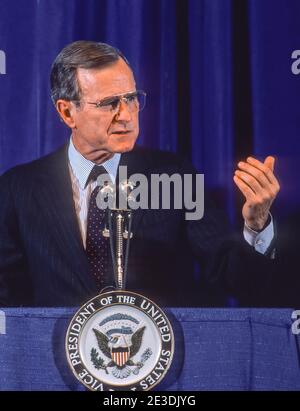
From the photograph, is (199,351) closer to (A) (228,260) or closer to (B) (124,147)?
(A) (228,260)

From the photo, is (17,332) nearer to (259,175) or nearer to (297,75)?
(259,175)

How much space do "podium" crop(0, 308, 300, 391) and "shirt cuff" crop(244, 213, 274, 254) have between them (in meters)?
0.42

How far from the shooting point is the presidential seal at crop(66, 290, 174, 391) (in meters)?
1.48

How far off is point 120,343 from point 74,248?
567 millimetres

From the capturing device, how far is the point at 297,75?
2.37 m

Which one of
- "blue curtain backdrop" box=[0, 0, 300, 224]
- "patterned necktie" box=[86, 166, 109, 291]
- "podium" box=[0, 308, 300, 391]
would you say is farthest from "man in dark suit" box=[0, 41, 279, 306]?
"podium" box=[0, 308, 300, 391]

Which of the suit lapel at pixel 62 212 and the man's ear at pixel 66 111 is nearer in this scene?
the suit lapel at pixel 62 212

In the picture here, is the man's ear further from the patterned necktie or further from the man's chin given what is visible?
the patterned necktie

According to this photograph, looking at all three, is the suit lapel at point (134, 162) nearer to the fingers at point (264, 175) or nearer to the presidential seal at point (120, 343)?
the fingers at point (264, 175)

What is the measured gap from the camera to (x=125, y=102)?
2123 millimetres

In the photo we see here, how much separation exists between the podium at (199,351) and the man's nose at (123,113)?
74 centimetres

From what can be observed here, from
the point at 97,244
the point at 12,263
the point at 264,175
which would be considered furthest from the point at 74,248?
the point at 264,175

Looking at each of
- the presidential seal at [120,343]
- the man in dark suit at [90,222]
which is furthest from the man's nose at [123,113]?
the presidential seal at [120,343]

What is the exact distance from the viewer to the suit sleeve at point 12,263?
6.83 ft
